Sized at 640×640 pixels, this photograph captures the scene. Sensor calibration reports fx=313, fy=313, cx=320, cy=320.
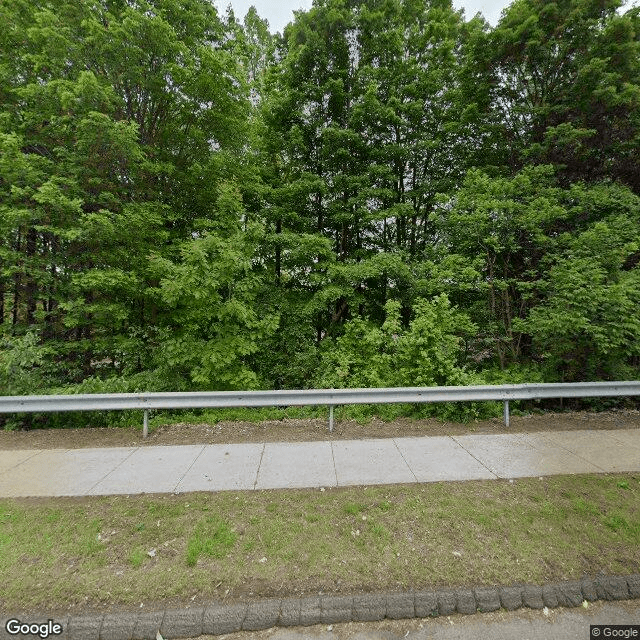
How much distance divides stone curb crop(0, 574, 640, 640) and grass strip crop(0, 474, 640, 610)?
0.23ft

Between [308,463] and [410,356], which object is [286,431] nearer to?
[308,463]

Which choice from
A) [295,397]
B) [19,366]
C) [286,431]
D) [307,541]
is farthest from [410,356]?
[19,366]

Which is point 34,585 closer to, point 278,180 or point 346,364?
point 346,364

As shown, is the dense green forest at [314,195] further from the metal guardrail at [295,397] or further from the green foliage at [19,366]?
the metal guardrail at [295,397]

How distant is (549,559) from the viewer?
2.45 metres

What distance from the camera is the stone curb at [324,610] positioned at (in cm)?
204

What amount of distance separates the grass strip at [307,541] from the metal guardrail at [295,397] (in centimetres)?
159

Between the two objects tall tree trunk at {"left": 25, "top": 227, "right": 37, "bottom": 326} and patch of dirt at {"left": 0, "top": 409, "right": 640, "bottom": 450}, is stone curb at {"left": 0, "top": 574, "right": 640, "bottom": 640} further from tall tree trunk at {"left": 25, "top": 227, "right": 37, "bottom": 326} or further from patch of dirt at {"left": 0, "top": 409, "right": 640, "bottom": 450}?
tall tree trunk at {"left": 25, "top": 227, "right": 37, "bottom": 326}

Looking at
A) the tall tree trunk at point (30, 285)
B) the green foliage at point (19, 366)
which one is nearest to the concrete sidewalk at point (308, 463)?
the green foliage at point (19, 366)

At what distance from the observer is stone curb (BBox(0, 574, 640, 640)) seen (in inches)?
80.2

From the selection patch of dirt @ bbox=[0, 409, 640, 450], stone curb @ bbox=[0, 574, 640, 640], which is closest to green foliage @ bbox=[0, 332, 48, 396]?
patch of dirt @ bbox=[0, 409, 640, 450]

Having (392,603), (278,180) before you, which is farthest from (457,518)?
(278,180)

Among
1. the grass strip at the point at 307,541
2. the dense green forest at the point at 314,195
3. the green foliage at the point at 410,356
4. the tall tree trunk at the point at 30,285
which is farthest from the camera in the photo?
the tall tree trunk at the point at 30,285

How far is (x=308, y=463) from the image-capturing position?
3.87 m
